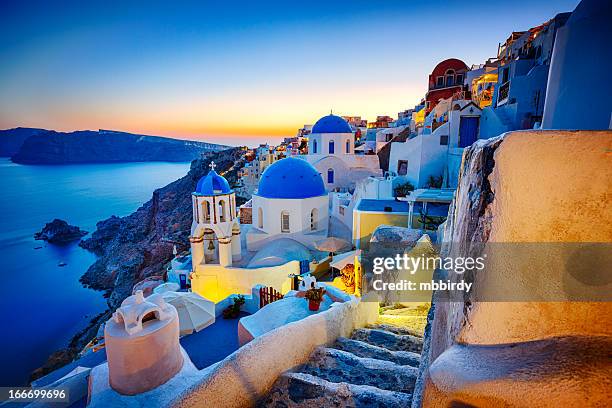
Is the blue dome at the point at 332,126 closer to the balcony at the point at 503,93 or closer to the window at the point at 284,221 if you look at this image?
the balcony at the point at 503,93

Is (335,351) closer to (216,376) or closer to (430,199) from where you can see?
(216,376)

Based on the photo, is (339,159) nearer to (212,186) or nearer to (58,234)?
(212,186)

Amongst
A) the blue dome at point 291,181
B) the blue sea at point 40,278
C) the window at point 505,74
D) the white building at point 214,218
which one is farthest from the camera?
the blue sea at point 40,278

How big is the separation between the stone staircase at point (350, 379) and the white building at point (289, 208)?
11.2 m

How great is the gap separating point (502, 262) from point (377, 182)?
15.4m

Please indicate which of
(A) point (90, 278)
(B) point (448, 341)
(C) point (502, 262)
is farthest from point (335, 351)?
(A) point (90, 278)

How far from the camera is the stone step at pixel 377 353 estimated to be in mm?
4197

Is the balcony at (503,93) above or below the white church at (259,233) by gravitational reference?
above

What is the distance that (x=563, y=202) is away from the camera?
1711 millimetres

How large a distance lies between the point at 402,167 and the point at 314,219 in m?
6.65

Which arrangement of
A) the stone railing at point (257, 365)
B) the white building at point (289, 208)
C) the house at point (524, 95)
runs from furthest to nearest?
1. the white building at point (289, 208)
2. the house at point (524, 95)
3. the stone railing at point (257, 365)

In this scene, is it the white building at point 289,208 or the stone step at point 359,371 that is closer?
the stone step at point 359,371

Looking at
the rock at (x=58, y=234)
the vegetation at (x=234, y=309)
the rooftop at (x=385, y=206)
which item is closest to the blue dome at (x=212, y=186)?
the vegetation at (x=234, y=309)

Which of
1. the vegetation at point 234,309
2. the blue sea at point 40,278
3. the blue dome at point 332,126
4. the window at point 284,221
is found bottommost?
the blue sea at point 40,278
